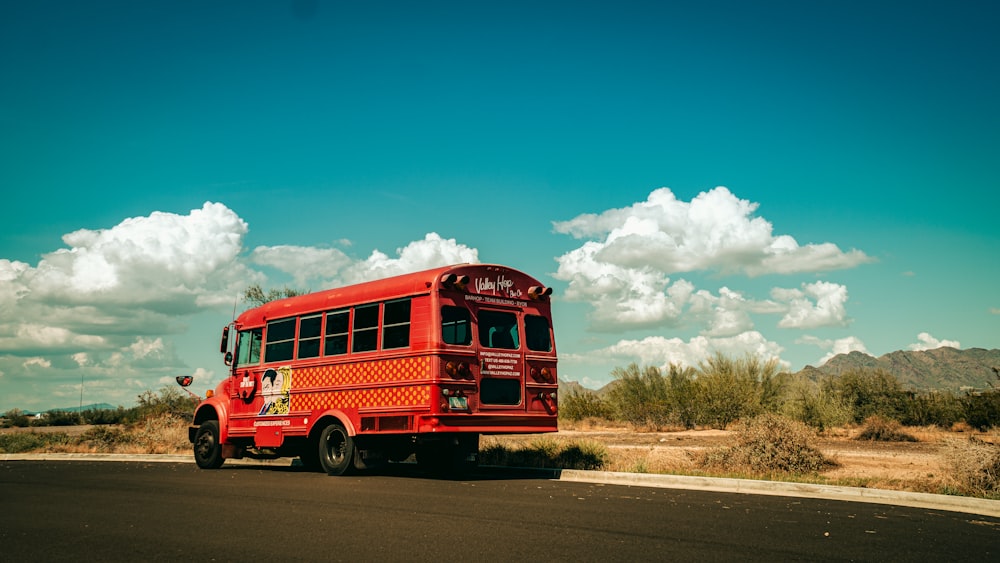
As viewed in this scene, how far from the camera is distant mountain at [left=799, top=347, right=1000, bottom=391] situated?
11125 centimetres

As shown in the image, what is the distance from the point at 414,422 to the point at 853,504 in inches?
253

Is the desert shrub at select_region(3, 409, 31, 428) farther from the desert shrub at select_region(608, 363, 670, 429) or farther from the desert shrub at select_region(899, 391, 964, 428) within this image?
the desert shrub at select_region(899, 391, 964, 428)

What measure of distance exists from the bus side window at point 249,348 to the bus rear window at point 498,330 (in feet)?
18.1

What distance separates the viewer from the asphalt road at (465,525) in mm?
6348

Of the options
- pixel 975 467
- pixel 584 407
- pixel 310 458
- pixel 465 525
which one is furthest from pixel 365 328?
pixel 584 407

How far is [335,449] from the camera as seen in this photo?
13836 millimetres

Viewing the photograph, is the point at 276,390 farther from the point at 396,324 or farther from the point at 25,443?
the point at 25,443

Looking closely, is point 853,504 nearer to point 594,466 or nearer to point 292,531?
point 594,466

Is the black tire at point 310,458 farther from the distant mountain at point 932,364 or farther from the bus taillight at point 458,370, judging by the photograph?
the distant mountain at point 932,364

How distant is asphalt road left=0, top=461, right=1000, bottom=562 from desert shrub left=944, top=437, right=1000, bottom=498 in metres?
2.00

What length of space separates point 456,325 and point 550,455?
4.54 metres

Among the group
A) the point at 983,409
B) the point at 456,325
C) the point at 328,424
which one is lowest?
the point at 328,424

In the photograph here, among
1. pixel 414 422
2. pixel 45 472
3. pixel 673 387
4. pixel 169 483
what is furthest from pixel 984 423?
pixel 45 472

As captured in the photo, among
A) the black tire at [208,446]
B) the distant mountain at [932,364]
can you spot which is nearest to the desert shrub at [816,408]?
the black tire at [208,446]
